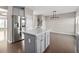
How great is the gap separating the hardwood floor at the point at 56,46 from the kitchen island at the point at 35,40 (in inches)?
4.4

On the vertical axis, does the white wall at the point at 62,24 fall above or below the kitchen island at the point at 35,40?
above

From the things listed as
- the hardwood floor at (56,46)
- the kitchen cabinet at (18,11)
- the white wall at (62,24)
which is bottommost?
the hardwood floor at (56,46)

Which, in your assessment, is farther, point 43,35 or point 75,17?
point 43,35

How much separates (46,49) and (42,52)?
0.11 m

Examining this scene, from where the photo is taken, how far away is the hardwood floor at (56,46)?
183 cm

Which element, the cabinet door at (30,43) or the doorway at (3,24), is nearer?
the doorway at (3,24)

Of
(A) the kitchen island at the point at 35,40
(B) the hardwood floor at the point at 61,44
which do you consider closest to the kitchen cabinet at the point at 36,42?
(A) the kitchen island at the point at 35,40

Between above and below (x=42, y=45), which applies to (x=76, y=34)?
above

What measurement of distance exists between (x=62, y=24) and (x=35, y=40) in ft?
2.32

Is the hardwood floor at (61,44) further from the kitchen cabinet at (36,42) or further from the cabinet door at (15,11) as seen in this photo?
the cabinet door at (15,11)

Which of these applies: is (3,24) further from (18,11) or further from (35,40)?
(35,40)
